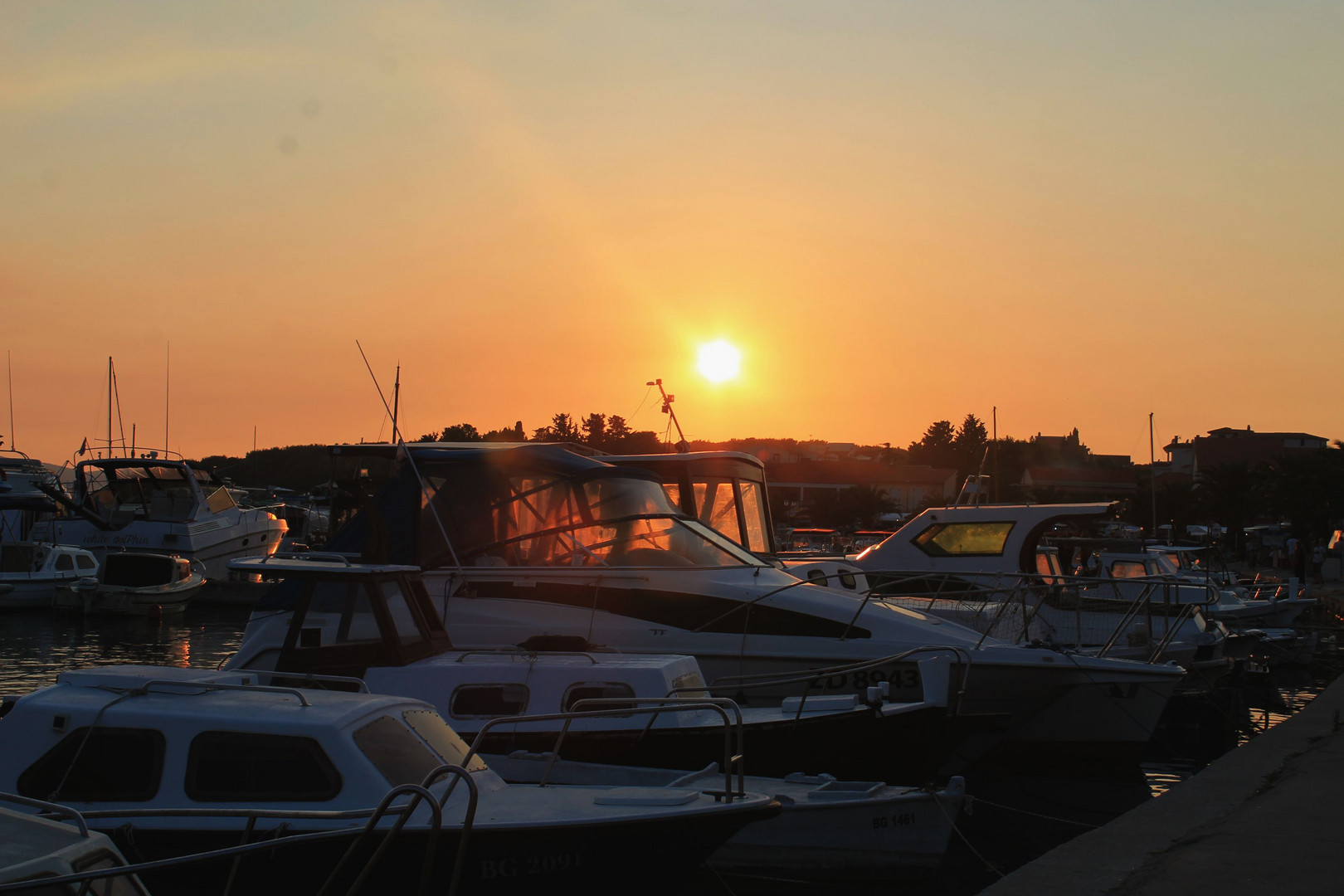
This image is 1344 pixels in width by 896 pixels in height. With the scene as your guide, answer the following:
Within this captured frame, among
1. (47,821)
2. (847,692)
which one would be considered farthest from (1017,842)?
(47,821)

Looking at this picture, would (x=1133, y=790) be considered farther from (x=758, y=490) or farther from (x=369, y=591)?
(x=369, y=591)

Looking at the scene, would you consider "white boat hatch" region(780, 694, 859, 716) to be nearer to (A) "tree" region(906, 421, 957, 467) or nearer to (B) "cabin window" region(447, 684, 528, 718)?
(B) "cabin window" region(447, 684, 528, 718)

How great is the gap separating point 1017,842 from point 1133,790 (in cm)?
284

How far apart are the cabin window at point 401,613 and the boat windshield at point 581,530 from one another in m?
1.85

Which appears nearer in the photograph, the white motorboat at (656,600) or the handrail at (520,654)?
the handrail at (520,654)

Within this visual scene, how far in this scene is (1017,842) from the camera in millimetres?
10148

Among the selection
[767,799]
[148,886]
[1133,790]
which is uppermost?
[767,799]

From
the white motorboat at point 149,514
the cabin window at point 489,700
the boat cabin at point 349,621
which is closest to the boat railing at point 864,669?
the cabin window at point 489,700

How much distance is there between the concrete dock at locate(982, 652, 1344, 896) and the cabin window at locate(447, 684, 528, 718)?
13.0 ft

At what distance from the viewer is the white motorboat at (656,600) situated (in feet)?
36.7

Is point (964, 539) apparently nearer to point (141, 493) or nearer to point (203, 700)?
point (203, 700)

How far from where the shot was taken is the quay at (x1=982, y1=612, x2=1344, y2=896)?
6.59 metres

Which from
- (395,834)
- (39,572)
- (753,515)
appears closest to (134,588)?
(39,572)

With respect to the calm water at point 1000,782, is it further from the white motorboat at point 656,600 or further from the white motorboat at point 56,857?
the white motorboat at point 56,857
